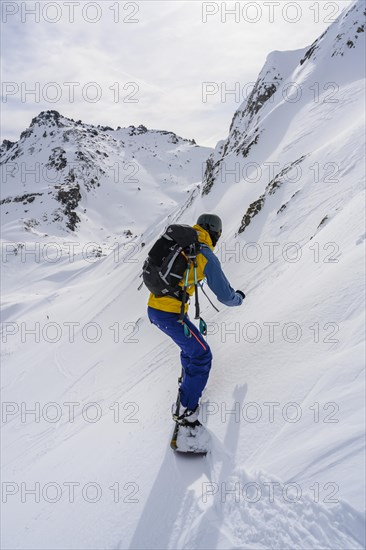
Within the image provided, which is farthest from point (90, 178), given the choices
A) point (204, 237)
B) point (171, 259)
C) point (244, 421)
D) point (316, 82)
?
point (244, 421)

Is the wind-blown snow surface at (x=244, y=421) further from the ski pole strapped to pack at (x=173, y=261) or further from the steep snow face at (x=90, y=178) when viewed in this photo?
the steep snow face at (x=90, y=178)

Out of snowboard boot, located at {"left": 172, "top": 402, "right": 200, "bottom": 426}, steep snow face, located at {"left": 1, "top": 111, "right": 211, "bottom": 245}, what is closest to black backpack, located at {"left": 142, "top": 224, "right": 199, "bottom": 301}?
snowboard boot, located at {"left": 172, "top": 402, "right": 200, "bottom": 426}

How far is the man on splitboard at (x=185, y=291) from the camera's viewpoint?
4.00 m

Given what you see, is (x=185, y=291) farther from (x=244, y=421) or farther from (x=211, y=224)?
(x=244, y=421)

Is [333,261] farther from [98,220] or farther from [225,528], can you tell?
[98,220]

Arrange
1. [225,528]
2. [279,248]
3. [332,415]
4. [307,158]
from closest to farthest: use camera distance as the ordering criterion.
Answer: [225,528], [332,415], [279,248], [307,158]

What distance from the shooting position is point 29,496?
15.7 feet

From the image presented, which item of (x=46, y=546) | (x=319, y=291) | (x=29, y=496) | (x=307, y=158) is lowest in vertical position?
(x=29, y=496)

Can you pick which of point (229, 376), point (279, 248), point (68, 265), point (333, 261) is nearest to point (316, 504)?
point (229, 376)

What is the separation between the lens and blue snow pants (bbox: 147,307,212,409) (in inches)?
165

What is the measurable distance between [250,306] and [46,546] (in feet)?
16.1

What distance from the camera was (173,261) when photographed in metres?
4.08

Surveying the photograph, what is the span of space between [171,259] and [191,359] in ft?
4.06

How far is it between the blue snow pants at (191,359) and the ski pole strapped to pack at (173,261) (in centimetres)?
24
